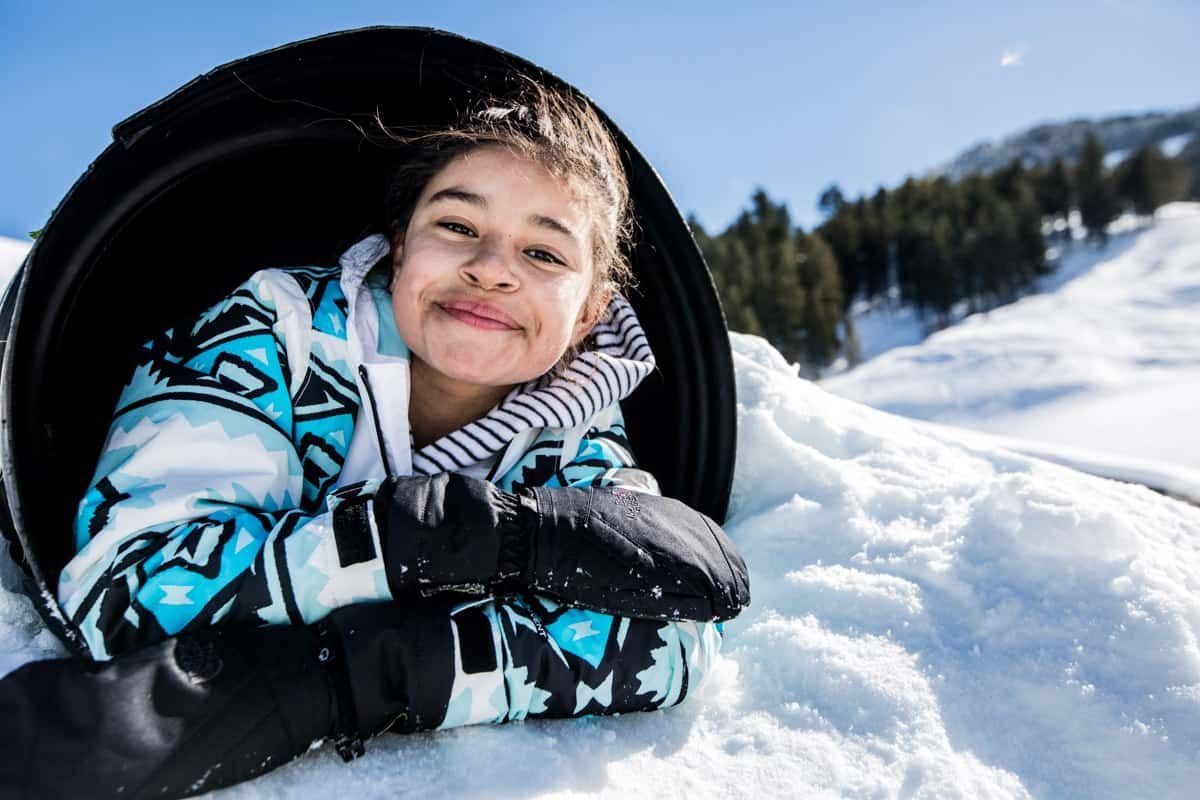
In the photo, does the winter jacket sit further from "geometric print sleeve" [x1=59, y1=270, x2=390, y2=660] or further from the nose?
the nose

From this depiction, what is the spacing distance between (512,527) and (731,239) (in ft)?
113

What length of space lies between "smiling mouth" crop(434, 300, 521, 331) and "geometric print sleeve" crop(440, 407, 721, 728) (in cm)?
51

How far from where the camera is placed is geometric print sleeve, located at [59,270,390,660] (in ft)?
3.33

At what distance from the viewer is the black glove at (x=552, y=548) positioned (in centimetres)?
108

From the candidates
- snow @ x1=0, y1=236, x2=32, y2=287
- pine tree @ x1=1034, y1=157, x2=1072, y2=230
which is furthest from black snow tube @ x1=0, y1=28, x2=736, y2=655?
pine tree @ x1=1034, y1=157, x2=1072, y2=230

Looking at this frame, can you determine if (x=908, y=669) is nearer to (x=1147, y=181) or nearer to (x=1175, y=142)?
(x=1147, y=181)

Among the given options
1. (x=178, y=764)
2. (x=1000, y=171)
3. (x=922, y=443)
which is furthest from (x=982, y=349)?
(x=1000, y=171)

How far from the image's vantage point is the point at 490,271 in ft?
4.51

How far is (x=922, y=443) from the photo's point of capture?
2291 mm

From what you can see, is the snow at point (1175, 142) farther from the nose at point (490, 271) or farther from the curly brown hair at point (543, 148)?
the nose at point (490, 271)

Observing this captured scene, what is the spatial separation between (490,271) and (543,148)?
29cm

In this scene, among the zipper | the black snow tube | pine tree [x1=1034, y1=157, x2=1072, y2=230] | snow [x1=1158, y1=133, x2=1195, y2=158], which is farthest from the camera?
snow [x1=1158, y1=133, x2=1195, y2=158]

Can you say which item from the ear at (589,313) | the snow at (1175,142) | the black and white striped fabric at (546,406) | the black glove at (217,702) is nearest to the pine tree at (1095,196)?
the ear at (589,313)

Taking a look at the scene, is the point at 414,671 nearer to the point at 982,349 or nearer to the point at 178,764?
the point at 178,764
